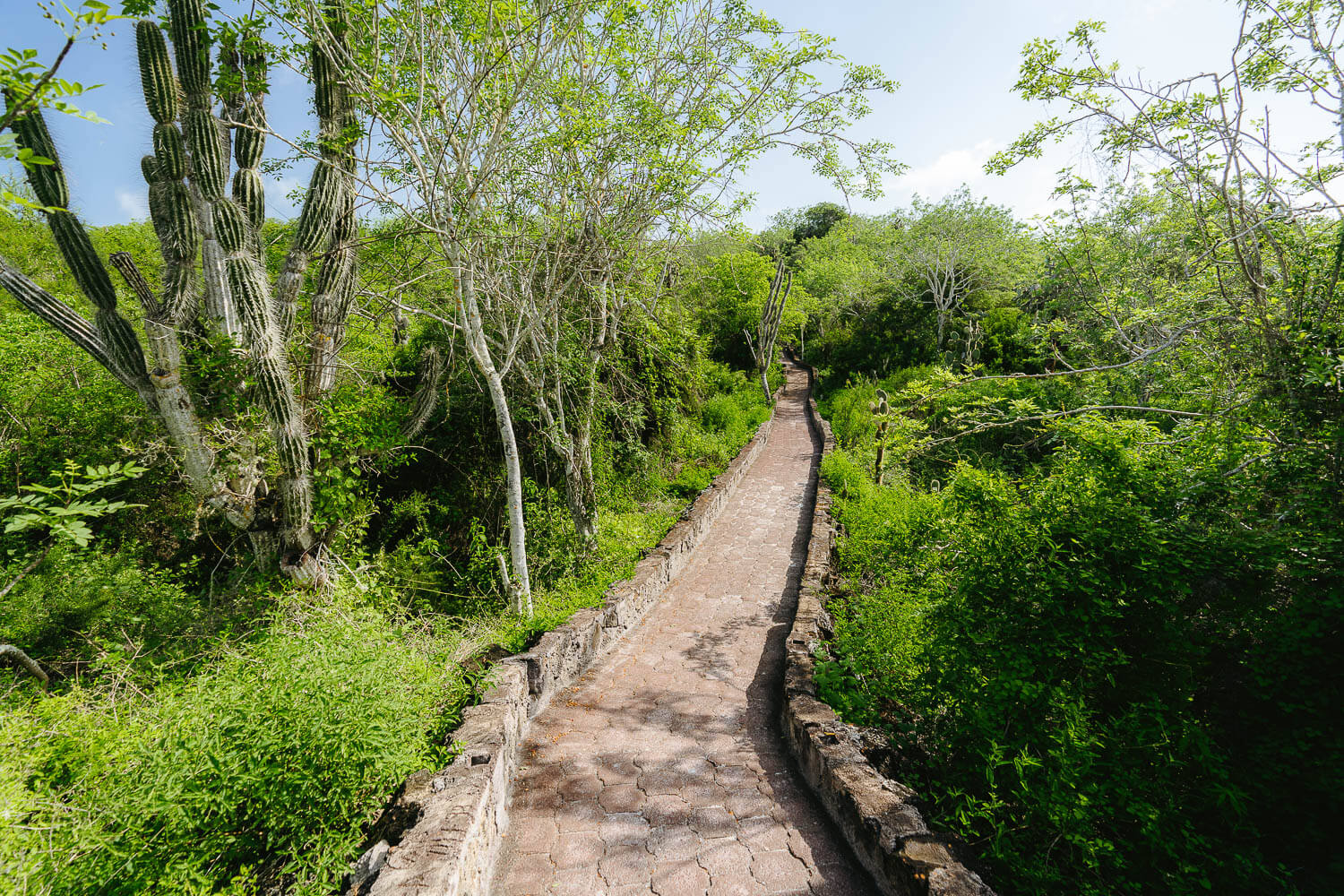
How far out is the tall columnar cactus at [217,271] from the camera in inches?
220

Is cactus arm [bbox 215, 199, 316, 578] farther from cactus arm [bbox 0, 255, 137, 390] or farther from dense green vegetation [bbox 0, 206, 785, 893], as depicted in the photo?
cactus arm [bbox 0, 255, 137, 390]

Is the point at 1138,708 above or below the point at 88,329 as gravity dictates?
below

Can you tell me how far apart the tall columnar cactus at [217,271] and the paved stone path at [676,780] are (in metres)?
3.87

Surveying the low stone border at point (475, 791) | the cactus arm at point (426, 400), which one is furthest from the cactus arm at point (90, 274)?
the low stone border at point (475, 791)

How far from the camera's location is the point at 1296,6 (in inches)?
126

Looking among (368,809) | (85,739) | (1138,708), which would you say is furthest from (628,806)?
(85,739)

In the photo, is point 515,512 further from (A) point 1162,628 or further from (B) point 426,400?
(A) point 1162,628

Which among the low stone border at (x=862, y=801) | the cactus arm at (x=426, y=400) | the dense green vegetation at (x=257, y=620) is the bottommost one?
the low stone border at (x=862, y=801)

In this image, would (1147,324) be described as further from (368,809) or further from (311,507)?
(311,507)

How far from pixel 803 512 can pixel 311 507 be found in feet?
25.6

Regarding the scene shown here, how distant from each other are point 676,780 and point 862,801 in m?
1.23

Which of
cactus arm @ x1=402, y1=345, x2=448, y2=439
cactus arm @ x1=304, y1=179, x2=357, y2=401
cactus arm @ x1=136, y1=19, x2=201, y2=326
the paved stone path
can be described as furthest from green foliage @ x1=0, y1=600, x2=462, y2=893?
cactus arm @ x1=136, y1=19, x2=201, y2=326

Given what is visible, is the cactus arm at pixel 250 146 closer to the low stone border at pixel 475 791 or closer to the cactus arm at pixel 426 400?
the cactus arm at pixel 426 400

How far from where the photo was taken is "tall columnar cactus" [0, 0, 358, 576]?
5590mm
